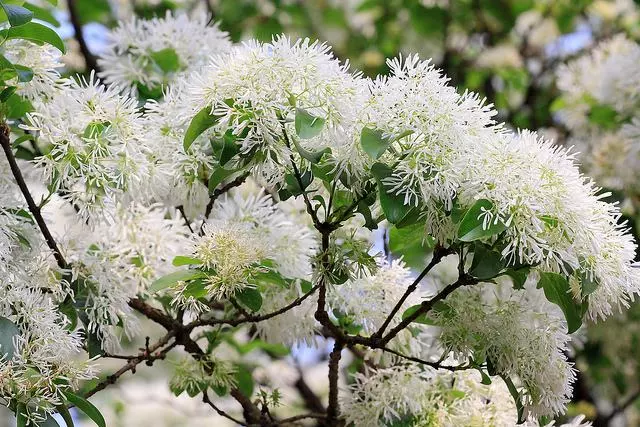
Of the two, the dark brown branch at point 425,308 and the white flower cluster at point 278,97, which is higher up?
the white flower cluster at point 278,97

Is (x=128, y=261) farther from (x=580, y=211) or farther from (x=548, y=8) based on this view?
(x=548, y=8)

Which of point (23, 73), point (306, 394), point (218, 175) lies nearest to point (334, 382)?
point (218, 175)

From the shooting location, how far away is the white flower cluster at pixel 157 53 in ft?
5.65

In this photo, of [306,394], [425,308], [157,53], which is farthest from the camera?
[306,394]

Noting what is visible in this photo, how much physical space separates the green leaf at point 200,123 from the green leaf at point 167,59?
1.81ft

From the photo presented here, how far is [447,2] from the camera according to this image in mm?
3059

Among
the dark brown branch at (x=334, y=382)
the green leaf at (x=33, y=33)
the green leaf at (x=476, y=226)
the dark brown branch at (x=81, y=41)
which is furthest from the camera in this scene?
the dark brown branch at (x=81, y=41)

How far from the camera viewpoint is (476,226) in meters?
1.07

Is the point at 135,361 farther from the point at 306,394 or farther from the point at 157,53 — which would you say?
the point at 306,394

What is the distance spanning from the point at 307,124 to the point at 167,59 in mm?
698

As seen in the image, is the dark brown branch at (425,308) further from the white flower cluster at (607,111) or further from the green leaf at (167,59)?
the white flower cluster at (607,111)

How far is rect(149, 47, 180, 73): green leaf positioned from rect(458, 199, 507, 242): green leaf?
0.81 metres

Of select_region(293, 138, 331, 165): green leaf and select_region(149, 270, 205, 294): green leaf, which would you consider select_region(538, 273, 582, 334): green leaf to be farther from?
select_region(149, 270, 205, 294): green leaf

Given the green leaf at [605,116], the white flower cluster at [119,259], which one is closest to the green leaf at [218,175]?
the white flower cluster at [119,259]
